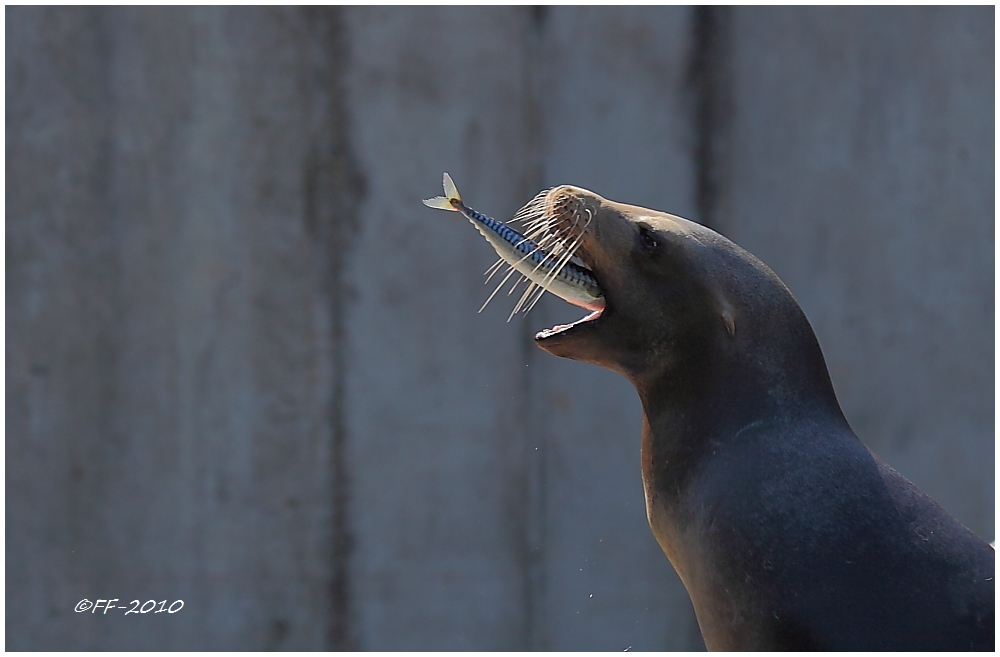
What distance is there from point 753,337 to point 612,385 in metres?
1.81

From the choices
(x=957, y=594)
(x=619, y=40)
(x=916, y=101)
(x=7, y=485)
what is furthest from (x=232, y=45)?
(x=957, y=594)

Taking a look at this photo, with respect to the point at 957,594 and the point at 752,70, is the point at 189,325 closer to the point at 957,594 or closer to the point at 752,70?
the point at 752,70

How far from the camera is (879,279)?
343cm

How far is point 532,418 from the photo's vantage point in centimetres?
337

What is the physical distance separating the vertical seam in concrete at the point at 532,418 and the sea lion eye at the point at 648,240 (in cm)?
170

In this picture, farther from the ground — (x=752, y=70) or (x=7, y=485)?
(x=752, y=70)

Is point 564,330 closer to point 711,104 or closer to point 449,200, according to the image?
point 449,200

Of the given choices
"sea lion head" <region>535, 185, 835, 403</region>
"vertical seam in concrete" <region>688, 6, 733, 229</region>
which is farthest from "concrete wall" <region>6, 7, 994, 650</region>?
"sea lion head" <region>535, 185, 835, 403</region>

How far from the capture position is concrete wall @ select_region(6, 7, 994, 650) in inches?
128

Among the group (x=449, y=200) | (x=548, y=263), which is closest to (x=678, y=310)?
(x=548, y=263)

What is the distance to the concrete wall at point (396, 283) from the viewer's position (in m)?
3.26

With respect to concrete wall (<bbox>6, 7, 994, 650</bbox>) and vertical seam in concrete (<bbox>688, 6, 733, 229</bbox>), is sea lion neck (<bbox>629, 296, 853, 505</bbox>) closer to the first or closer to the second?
Answer: concrete wall (<bbox>6, 7, 994, 650</bbox>)

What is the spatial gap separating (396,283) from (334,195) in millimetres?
326

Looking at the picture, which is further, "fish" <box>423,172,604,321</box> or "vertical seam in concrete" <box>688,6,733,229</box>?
"vertical seam in concrete" <box>688,6,733,229</box>
